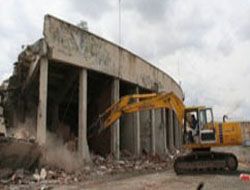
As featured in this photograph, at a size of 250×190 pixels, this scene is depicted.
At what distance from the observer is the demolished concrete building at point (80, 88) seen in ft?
66.8

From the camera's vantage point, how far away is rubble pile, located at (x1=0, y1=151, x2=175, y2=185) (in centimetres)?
1695

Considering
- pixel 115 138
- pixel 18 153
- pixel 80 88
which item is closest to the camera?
pixel 18 153

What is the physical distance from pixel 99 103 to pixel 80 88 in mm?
4827

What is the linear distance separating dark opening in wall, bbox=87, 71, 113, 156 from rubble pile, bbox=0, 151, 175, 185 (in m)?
1.45

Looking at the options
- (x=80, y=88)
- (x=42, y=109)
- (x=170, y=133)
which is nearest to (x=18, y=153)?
(x=42, y=109)

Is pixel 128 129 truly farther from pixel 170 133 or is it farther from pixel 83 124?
pixel 170 133

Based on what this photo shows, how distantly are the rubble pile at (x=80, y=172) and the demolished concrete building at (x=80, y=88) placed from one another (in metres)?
0.94

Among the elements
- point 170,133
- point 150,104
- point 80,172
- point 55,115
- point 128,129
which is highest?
point 55,115

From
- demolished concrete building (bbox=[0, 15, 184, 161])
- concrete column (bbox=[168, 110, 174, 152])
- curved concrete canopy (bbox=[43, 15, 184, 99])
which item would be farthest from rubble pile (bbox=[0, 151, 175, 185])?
concrete column (bbox=[168, 110, 174, 152])

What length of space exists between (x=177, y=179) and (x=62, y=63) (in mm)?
8011

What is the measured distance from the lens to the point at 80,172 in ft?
64.5

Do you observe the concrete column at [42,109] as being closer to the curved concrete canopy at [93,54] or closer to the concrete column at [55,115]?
the curved concrete canopy at [93,54]

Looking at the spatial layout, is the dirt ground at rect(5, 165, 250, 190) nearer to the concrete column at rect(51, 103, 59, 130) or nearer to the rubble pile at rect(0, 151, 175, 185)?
the rubble pile at rect(0, 151, 175, 185)

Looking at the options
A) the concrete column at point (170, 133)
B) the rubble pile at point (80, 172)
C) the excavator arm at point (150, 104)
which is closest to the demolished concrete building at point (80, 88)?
the rubble pile at point (80, 172)
